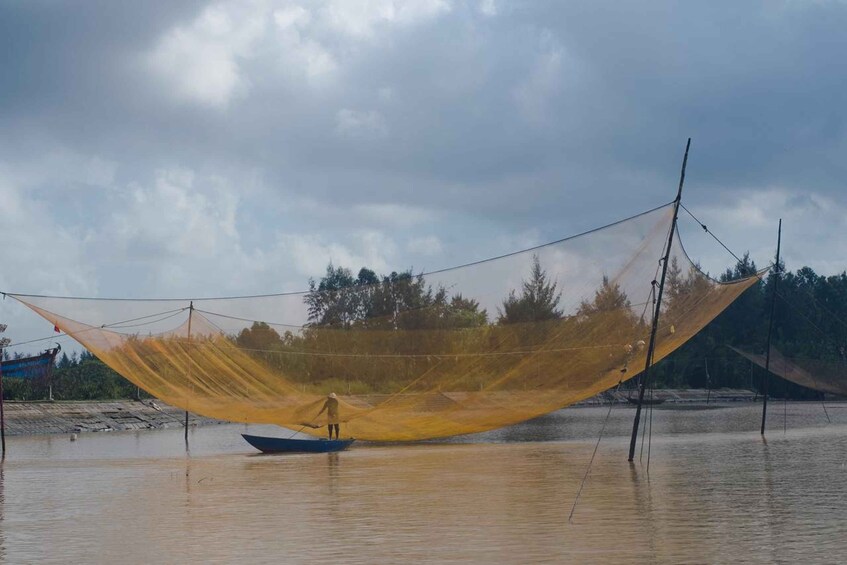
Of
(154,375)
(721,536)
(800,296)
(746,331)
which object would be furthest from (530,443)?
(800,296)

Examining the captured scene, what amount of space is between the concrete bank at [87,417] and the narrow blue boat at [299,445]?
44.0ft

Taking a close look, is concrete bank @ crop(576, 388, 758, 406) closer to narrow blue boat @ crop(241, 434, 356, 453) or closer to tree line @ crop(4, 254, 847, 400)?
tree line @ crop(4, 254, 847, 400)

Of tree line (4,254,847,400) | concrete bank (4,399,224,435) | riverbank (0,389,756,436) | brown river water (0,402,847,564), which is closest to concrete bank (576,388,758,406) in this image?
tree line (4,254,847,400)

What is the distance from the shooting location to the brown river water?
9367 mm

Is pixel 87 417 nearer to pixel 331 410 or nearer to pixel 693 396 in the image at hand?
pixel 331 410

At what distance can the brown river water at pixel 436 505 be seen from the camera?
30.7 feet

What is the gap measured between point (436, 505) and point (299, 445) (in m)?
9.05

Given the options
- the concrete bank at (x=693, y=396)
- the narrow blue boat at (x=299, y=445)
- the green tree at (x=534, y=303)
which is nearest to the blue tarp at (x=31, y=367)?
the narrow blue boat at (x=299, y=445)

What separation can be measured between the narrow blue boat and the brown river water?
0.84 feet

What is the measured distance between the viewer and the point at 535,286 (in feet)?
55.3

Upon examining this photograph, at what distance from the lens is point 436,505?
12.5 meters

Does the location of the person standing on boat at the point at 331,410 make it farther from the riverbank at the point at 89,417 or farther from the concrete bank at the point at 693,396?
the concrete bank at the point at 693,396

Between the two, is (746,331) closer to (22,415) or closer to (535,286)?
(22,415)

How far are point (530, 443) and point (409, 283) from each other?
728 centimetres
